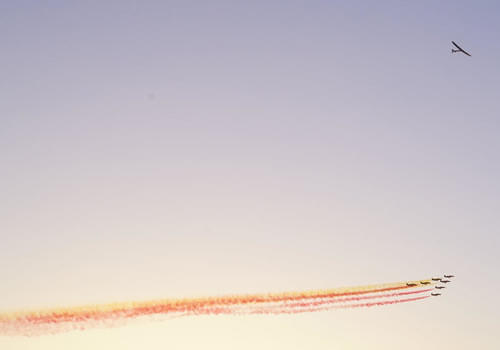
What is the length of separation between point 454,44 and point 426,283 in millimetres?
49874

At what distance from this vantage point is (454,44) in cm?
9244

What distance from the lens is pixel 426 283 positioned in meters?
87.6

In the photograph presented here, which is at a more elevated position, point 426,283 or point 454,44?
point 454,44
